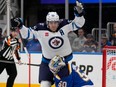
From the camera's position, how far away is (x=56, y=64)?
18.6 feet

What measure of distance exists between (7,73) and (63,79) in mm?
3653

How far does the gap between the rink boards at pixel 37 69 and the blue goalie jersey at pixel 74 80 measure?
10.3ft

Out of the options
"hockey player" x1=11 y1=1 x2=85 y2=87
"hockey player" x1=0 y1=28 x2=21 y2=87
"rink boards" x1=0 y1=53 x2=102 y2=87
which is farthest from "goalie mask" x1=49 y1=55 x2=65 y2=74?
"hockey player" x1=0 y1=28 x2=21 y2=87

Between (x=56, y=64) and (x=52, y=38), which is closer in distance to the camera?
(x=56, y=64)

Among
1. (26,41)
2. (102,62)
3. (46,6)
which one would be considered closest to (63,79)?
(102,62)

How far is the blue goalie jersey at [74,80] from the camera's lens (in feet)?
18.0

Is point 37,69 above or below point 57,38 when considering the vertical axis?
below

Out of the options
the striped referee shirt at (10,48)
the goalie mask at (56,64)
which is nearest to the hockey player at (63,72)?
the goalie mask at (56,64)

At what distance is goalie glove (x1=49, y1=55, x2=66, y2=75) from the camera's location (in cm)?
568

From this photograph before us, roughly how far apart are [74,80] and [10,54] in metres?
3.65

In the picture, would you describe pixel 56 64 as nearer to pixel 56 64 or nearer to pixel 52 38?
pixel 56 64

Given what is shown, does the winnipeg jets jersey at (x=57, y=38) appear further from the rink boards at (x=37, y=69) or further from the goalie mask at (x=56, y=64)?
the rink boards at (x=37, y=69)

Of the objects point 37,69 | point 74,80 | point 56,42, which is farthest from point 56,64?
point 37,69

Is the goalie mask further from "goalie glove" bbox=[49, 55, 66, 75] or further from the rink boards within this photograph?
the rink boards
